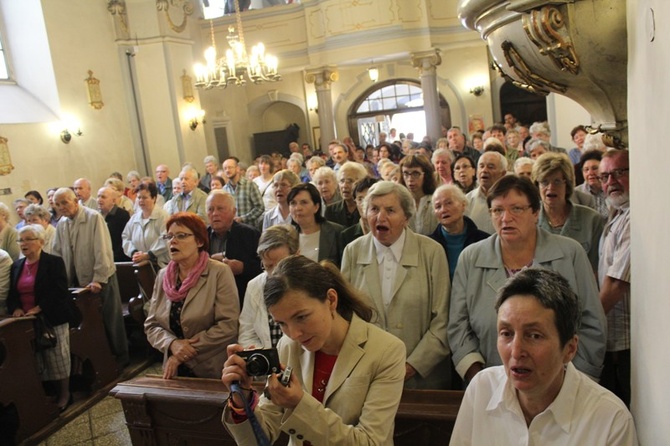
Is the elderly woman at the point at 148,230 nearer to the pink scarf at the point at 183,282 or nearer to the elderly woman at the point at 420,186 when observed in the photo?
the pink scarf at the point at 183,282

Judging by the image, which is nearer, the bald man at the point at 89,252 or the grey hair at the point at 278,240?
the grey hair at the point at 278,240

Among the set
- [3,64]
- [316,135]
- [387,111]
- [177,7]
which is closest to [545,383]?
[3,64]

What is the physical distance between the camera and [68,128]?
9.98m

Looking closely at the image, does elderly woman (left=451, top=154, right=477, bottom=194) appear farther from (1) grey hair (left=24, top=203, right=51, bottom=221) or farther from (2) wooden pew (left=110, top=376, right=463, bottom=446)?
(1) grey hair (left=24, top=203, right=51, bottom=221)

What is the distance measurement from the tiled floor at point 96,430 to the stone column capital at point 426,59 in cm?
977

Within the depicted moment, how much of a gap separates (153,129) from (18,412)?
8384mm

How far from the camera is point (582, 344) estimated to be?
234 centimetres

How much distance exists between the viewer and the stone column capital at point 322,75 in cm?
1283

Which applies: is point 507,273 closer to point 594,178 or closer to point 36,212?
point 594,178

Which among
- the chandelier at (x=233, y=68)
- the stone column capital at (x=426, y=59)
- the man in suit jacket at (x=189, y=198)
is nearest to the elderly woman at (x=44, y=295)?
the man in suit jacket at (x=189, y=198)

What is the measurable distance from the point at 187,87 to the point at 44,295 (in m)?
8.43

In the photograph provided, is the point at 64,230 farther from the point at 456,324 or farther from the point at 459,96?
the point at 459,96

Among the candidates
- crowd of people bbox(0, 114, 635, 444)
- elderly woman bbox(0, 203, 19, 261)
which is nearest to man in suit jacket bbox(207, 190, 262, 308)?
crowd of people bbox(0, 114, 635, 444)

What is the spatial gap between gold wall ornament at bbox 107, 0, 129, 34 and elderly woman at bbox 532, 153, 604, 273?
1006cm
